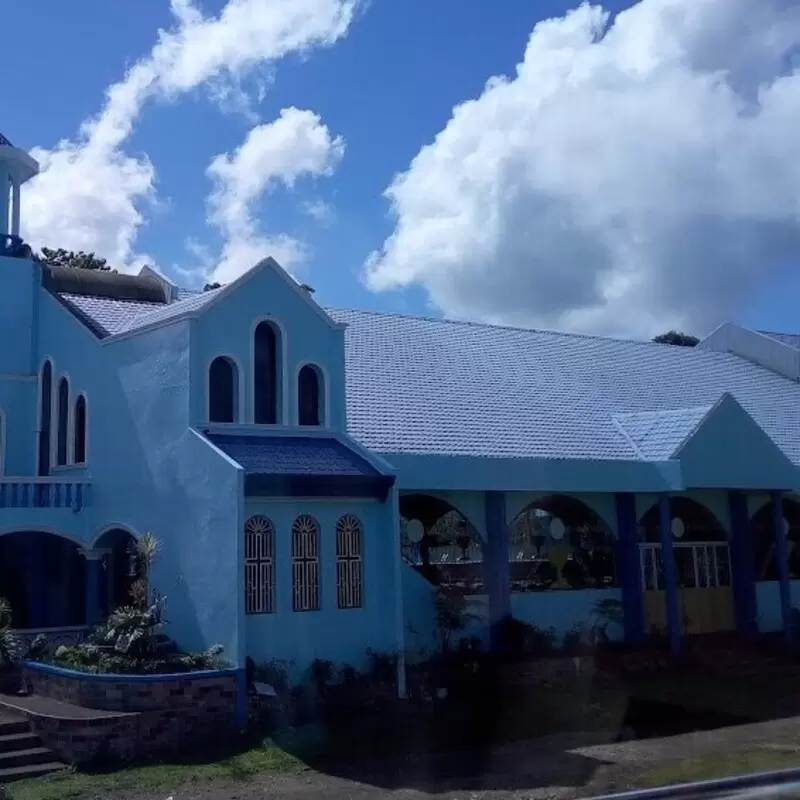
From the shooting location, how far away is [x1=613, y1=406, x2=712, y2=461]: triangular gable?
1972 cm

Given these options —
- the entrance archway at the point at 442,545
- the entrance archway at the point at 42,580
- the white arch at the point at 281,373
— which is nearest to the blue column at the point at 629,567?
the entrance archway at the point at 442,545

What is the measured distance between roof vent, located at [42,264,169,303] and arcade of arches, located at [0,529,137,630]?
5.20 meters

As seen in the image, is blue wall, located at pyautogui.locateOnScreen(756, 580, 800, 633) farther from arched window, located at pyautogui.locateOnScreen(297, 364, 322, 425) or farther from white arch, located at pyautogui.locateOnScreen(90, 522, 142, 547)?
white arch, located at pyautogui.locateOnScreen(90, 522, 142, 547)

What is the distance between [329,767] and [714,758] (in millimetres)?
4434

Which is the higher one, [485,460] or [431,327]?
[431,327]

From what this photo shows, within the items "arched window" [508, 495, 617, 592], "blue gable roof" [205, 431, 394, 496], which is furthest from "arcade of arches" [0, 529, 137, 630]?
"arched window" [508, 495, 617, 592]

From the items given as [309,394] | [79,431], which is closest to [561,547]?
[309,394]

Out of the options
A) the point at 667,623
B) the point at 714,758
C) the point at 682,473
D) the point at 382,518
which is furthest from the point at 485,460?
the point at 714,758

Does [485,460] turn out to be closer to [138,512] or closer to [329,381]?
[329,381]

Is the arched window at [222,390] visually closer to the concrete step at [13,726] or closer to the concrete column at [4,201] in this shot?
the concrete step at [13,726]

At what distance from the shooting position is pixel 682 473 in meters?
19.2

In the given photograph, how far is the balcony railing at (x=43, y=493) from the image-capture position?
16.6 metres

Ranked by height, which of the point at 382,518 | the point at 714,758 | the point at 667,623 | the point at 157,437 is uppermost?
the point at 157,437

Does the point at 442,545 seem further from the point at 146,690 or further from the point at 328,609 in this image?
the point at 146,690
